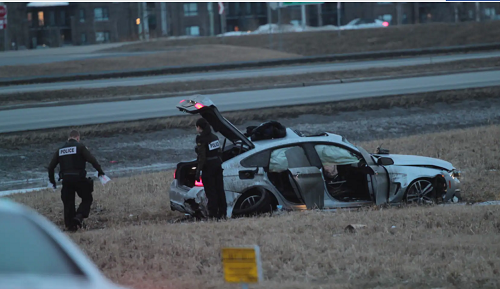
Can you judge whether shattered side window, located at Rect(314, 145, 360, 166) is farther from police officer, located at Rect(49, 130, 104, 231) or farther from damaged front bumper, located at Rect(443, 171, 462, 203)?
police officer, located at Rect(49, 130, 104, 231)

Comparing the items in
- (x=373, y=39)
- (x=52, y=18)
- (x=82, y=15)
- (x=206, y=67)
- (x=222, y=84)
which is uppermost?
(x=82, y=15)

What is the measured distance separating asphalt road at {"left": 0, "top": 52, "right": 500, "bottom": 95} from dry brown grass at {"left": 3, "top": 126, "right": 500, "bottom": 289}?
65.1 ft

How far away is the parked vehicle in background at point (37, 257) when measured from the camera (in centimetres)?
341

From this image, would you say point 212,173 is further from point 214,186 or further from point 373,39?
point 373,39

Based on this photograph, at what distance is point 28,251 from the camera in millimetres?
3562

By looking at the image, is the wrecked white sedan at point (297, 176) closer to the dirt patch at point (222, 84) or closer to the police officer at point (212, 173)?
the police officer at point (212, 173)

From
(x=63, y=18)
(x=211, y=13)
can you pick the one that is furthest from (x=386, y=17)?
(x=63, y=18)

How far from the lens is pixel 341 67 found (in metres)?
34.3

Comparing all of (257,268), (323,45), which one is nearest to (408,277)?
(257,268)

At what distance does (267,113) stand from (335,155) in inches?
499

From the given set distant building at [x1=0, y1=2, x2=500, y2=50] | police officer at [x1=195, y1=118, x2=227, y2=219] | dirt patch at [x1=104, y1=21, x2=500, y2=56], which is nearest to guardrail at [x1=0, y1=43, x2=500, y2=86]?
dirt patch at [x1=104, y1=21, x2=500, y2=56]

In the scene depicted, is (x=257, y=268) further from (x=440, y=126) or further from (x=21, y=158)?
(x=440, y=126)

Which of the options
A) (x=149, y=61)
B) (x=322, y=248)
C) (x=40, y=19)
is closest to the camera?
(x=322, y=248)

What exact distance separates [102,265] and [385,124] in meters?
16.0
